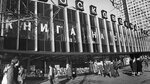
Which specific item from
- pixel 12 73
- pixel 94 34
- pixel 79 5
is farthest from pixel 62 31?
pixel 12 73

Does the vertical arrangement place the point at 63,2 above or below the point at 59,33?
above

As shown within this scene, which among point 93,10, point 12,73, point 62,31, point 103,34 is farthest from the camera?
point 103,34

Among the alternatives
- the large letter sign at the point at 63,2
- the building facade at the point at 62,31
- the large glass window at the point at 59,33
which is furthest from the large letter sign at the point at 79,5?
the large glass window at the point at 59,33

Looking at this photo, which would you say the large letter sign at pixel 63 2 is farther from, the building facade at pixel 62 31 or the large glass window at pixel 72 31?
the large glass window at pixel 72 31

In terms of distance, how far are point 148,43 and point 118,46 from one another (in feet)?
113

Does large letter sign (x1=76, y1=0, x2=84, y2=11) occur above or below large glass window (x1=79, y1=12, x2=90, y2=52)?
above

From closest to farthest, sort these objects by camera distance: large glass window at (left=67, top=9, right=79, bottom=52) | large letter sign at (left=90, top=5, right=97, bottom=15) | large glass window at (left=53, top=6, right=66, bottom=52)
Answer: large glass window at (left=53, top=6, right=66, bottom=52) < large glass window at (left=67, top=9, right=79, bottom=52) < large letter sign at (left=90, top=5, right=97, bottom=15)

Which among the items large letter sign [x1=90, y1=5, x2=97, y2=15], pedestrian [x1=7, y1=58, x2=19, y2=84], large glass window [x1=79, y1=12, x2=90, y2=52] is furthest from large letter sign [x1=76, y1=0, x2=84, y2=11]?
pedestrian [x1=7, y1=58, x2=19, y2=84]

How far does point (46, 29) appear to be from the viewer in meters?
29.0

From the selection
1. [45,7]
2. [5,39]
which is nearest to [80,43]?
[45,7]

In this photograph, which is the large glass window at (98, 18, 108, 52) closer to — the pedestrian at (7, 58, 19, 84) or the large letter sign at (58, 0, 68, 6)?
the large letter sign at (58, 0, 68, 6)

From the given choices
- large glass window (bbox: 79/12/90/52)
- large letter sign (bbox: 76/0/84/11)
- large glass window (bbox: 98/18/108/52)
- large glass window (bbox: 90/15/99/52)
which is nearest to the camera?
large letter sign (bbox: 76/0/84/11)

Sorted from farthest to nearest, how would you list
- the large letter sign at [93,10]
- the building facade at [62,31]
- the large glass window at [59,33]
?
the large letter sign at [93,10] → the large glass window at [59,33] → the building facade at [62,31]

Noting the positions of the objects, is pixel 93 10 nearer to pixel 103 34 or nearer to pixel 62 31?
pixel 103 34
